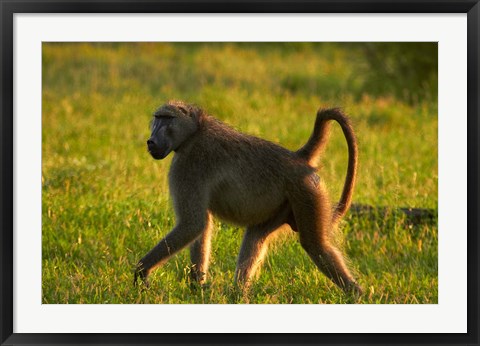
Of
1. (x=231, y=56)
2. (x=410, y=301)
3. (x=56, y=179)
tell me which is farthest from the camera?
(x=231, y=56)

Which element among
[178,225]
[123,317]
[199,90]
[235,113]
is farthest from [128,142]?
[123,317]

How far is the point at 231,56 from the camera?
16891mm

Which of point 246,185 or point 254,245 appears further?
point 254,245

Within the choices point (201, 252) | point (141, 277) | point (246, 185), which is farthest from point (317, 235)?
point (141, 277)

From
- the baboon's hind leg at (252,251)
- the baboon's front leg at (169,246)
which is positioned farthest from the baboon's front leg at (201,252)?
the baboon's front leg at (169,246)

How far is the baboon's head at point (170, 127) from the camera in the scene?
5922 mm

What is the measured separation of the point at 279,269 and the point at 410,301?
109 cm

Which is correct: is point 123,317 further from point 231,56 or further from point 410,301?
point 231,56

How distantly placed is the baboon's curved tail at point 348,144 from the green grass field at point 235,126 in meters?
0.32

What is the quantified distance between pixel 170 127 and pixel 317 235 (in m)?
1.22

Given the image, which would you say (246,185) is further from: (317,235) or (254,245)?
(317,235)

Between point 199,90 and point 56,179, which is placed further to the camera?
point 199,90

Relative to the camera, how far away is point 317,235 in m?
6.10

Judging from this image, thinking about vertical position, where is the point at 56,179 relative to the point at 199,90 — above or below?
below
